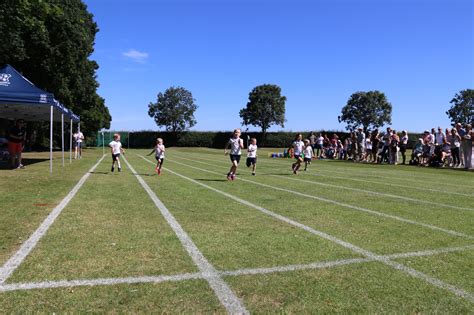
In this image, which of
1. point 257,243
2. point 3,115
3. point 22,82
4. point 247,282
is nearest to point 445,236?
point 257,243

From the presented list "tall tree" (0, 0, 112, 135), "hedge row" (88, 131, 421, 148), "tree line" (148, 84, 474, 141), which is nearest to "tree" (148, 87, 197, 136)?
"tree line" (148, 84, 474, 141)

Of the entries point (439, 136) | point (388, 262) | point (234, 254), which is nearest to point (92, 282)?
point (234, 254)

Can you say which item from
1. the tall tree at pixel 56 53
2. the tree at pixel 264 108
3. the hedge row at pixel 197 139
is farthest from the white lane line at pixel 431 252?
the tree at pixel 264 108

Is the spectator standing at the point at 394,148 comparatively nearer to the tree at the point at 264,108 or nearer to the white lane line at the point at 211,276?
the white lane line at the point at 211,276

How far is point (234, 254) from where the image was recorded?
512 cm

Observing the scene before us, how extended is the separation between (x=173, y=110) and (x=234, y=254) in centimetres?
9623

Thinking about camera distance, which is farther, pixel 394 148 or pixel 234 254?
pixel 394 148

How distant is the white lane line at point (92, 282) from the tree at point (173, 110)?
312 ft

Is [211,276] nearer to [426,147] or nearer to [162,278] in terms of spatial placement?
[162,278]

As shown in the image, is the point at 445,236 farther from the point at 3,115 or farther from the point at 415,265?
the point at 3,115

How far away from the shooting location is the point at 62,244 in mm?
5453

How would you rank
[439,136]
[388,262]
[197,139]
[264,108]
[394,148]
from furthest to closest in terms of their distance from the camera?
[264,108] → [197,139] → [394,148] → [439,136] → [388,262]

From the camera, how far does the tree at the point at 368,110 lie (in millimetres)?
109312

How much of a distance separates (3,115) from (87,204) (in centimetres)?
1655
